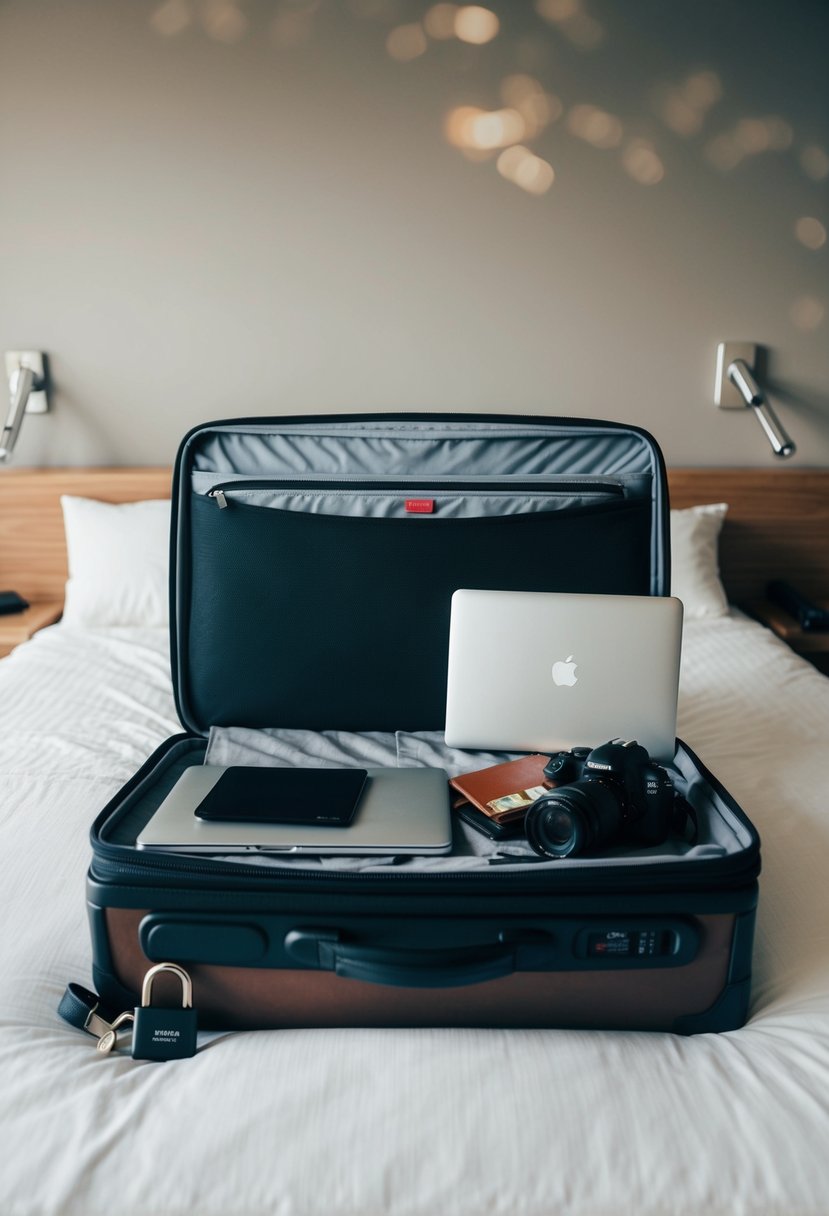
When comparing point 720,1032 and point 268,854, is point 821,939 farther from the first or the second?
point 268,854

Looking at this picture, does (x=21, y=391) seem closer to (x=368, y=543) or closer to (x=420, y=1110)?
(x=368, y=543)

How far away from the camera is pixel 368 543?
1209 mm

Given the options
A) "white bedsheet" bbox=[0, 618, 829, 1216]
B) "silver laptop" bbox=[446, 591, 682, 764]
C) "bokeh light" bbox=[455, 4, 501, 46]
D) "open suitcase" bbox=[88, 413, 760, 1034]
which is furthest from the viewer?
"bokeh light" bbox=[455, 4, 501, 46]

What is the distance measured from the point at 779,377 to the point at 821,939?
5.70 feet

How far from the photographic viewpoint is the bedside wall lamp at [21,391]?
2133mm

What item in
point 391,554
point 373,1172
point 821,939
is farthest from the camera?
point 391,554

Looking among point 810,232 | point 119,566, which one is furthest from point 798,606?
point 119,566

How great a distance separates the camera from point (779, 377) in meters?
2.33

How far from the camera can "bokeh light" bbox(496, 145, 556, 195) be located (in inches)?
86.0

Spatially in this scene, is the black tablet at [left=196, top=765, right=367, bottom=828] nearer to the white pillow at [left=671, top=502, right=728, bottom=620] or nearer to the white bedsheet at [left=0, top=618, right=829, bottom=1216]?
the white bedsheet at [left=0, top=618, right=829, bottom=1216]

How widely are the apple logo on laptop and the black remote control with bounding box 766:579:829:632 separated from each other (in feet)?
4.16

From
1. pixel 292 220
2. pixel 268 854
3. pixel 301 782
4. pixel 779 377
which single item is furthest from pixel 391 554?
pixel 779 377

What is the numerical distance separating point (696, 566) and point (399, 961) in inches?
60.2

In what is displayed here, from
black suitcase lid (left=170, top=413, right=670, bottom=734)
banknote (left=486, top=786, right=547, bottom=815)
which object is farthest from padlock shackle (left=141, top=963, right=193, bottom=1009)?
black suitcase lid (left=170, top=413, right=670, bottom=734)
